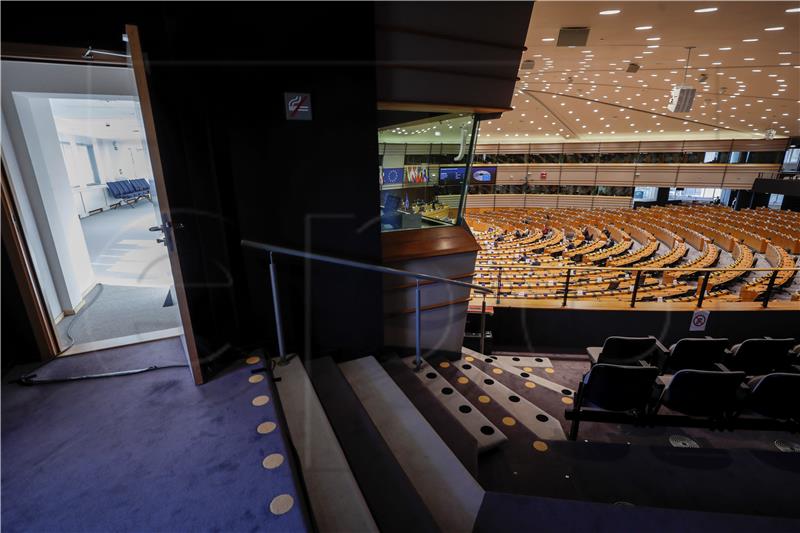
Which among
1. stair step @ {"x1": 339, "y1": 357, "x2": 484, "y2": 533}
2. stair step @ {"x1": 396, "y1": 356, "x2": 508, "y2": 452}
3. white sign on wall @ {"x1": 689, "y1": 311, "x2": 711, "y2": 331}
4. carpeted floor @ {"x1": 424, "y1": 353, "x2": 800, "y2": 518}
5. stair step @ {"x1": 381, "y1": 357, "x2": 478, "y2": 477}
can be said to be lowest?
white sign on wall @ {"x1": 689, "y1": 311, "x2": 711, "y2": 331}

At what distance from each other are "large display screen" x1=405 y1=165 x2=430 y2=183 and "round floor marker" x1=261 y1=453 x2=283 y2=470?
126 inches

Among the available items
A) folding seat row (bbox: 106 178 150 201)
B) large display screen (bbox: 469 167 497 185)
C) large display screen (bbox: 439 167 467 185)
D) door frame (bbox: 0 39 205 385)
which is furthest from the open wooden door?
large display screen (bbox: 469 167 497 185)

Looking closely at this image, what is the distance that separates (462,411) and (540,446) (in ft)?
1.90

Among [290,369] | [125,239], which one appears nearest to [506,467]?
[290,369]

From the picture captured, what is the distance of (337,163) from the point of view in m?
2.60

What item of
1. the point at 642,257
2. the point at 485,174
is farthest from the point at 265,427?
the point at 485,174

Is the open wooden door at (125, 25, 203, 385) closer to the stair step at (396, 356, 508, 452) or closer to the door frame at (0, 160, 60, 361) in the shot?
the door frame at (0, 160, 60, 361)

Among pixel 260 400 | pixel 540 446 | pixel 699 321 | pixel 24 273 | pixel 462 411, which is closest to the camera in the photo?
pixel 260 400

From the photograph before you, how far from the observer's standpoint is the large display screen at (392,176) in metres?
3.81

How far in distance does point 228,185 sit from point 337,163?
0.75 metres

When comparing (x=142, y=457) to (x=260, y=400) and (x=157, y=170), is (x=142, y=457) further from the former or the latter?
(x=157, y=170)

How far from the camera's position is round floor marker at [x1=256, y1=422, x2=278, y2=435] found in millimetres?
1852

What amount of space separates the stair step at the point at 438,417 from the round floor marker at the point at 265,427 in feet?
3.61

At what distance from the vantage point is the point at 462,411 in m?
2.77
